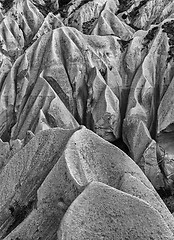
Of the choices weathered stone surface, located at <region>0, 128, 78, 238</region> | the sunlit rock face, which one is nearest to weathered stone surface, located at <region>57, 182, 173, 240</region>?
the sunlit rock face

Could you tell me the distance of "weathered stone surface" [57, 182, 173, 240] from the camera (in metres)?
7.57

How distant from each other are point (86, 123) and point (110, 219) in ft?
46.9

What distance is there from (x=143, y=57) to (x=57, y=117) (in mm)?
7049

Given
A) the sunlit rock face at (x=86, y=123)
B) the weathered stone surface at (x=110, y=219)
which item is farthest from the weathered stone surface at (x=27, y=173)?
the weathered stone surface at (x=110, y=219)

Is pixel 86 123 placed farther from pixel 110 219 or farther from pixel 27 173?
pixel 110 219

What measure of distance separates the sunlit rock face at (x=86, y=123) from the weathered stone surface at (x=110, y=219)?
20mm

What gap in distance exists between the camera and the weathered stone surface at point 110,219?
7.57m

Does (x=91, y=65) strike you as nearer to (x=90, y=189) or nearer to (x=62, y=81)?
(x=62, y=81)

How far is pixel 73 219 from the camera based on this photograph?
764 cm

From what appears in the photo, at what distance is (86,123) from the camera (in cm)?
2194

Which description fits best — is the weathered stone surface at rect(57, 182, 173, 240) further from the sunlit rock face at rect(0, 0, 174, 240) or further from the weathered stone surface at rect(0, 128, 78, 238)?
the weathered stone surface at rect(0, 128, 78, 238)

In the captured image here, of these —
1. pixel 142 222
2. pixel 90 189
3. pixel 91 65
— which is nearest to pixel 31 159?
pixel 90 189

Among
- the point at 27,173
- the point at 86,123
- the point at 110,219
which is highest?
the point at 110,219

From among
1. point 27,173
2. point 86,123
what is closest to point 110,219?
point 27,173
